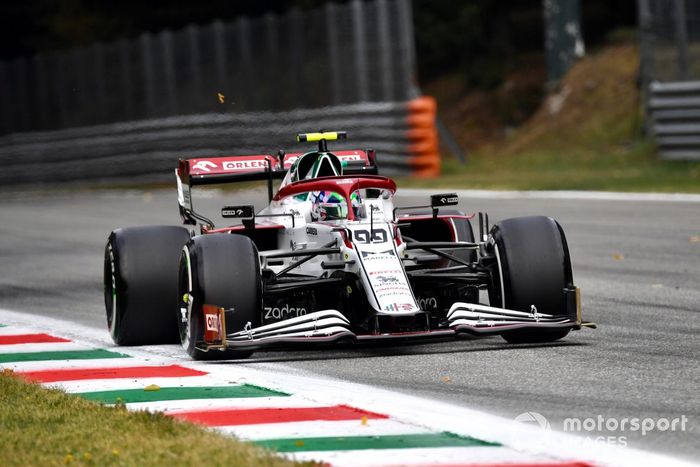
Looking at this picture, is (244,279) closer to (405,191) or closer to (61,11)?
(405,191)

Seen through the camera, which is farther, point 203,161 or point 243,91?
point 243,91

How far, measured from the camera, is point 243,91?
31312 mm

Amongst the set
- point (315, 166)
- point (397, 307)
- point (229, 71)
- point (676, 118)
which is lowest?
point (397, 307)

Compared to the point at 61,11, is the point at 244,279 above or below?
below

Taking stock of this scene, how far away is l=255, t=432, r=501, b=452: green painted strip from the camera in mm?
6301

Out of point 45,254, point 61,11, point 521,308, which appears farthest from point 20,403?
point 61,11

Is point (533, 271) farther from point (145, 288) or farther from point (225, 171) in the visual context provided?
point (225, 171)

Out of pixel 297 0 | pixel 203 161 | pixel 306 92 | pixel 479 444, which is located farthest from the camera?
pixel 297 0

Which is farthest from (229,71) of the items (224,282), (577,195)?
(224,282)

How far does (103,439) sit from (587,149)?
2290 cm

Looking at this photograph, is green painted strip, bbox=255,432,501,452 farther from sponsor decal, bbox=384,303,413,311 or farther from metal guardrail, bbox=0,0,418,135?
metal guardrail, bbox=0,0,418,135

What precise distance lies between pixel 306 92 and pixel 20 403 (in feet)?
73.3

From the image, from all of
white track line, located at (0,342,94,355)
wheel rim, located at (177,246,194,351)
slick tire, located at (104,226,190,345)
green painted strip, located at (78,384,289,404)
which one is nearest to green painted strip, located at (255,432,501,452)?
green painted strip, located at (78,384,289,404)

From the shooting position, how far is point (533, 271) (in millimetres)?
9242
